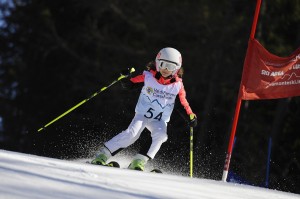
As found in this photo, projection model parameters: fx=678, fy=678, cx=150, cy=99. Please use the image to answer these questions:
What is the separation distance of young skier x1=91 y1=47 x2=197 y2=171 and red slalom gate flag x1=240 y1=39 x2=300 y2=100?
3.37ft

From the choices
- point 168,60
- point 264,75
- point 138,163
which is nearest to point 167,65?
point 168,60

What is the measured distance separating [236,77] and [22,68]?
34.3 feet

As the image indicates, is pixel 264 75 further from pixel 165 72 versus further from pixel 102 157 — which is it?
pixel 102 157

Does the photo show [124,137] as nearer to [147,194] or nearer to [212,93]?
[147,194]

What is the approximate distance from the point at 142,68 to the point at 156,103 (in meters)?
13.6

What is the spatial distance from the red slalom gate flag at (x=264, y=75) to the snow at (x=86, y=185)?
2585mm

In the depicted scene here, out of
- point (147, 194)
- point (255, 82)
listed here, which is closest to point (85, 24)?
point (255, 82)

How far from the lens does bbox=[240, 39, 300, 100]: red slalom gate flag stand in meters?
8.25

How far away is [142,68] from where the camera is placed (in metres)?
21.1

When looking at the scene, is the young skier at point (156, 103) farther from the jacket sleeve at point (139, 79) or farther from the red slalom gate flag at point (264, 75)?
the red slalom gate flag at point (264, 75)

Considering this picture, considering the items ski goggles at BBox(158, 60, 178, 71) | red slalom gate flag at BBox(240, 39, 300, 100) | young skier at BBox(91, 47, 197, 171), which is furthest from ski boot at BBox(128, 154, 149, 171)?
red slalom gate flag at BBox(240, 39, 300, 100)

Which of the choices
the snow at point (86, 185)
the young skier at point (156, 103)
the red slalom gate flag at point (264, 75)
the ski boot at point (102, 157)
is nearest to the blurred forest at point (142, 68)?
the red slalom gate flag at point (264, 75)

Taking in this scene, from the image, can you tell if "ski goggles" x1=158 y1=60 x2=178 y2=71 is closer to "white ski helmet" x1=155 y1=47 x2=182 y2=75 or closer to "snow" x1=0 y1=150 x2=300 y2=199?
"white ski helmet" x1=155 y1=47 x2=182 y2=75

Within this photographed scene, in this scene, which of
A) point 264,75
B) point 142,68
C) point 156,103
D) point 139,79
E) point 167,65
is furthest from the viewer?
point 142,68
